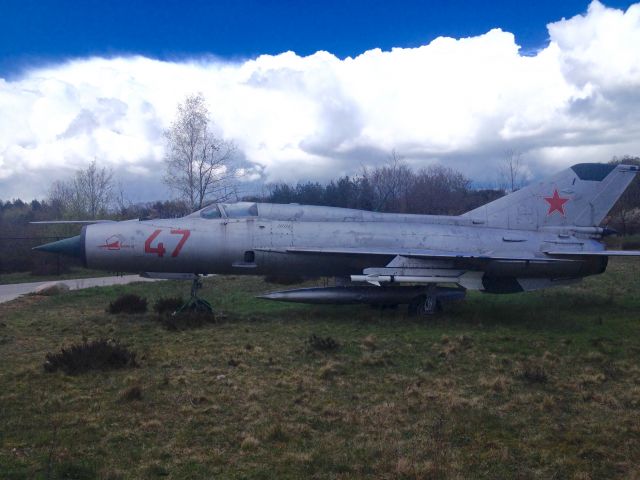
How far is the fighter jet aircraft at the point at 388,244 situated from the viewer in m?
12.4

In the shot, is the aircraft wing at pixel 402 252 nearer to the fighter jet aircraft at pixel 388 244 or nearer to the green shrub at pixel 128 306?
the fighter jet aircraft at pixel 388 244

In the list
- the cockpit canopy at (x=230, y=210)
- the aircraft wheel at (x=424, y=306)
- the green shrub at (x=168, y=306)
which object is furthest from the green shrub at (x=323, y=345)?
the green shrub at (x=168, y=306)

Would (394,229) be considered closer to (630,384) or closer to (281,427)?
(630,384)

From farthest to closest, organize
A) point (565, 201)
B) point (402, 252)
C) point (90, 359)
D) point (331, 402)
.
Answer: point (565, 201) → point (402, 252) → point (90, 359) → point (331, 402)

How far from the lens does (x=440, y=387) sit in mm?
7250

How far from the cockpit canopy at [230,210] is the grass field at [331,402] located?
2.63m

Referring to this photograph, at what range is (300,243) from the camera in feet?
42.9

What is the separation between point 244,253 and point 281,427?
749cm

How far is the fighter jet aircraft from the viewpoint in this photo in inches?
488

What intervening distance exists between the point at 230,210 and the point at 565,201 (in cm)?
883

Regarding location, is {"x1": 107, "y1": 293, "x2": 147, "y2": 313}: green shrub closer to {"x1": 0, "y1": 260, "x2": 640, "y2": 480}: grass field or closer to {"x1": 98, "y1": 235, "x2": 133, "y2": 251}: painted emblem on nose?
{"x1": 0, "y1": 260, "x2": 640, "y2": 480}: grass field

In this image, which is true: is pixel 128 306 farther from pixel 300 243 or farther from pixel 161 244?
pixel 300 243

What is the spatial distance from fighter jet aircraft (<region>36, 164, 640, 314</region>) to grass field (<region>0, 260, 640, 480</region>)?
4.35 feet

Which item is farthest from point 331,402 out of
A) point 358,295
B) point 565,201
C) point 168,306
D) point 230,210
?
point 565,201
